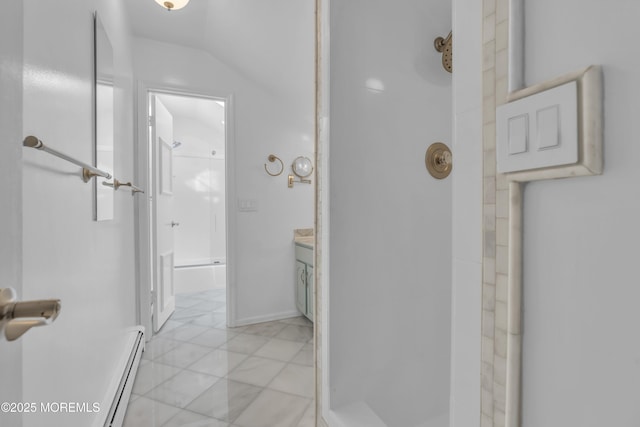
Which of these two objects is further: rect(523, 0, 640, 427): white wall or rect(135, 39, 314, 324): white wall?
rect(135, 39, 314, 324): white wall

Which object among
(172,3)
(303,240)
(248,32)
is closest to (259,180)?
(303,240)

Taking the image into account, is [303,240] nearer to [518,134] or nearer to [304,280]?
[304,280]

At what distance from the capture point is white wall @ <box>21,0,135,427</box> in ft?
2.64

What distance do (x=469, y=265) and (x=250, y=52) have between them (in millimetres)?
2734

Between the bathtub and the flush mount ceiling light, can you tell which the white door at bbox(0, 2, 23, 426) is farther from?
the bathtub

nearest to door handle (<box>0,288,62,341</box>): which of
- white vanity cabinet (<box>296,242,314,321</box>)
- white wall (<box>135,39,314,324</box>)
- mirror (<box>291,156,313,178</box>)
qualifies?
white vanity cabinet (<box>296,242,314,321</box>)

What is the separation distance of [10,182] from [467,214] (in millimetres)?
698

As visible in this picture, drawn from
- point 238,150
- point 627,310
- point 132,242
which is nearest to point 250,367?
point 132,242

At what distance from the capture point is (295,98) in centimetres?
317

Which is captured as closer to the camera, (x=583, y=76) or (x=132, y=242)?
(x=583, y=76)

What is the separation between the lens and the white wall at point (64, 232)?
31.6 inches

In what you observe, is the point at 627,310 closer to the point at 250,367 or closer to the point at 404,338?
the point at 404,338

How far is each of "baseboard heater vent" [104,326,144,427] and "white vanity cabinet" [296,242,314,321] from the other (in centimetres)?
136

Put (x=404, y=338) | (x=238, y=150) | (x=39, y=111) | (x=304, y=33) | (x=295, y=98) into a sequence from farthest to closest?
(x=295, y=98), (x=238, y=150), (x=304, y=33), (x=404, y=338), (x=39, y=111)
